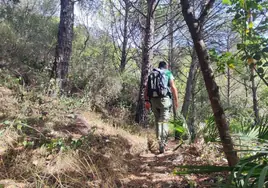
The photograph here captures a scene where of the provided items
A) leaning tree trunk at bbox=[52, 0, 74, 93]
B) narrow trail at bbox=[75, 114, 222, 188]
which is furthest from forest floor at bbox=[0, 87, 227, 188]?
leaning tree trunk at bbox=[52, 0, 74, 93]

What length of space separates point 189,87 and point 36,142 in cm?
587

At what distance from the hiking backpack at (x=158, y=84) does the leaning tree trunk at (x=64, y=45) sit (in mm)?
2366

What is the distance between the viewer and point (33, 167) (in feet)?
9.27

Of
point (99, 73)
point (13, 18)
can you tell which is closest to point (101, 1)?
point (13, 18)

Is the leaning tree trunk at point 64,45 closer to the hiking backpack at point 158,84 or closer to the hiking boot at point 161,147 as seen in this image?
the hiking backpack at point 158,84

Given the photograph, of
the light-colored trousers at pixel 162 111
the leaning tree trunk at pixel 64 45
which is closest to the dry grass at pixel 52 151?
the light-colored trousers at pixel 162 111

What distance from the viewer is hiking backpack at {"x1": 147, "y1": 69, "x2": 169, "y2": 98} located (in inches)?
179

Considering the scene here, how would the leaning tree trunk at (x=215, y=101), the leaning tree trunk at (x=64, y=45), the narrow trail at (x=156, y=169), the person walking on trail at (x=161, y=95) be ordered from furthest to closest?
the leaning tree trunk at (x=64, y=45), the person walking on trail at (x=161, y=95), the narrow trail at (x=156, y=169), the leaning tree trunk at (x=215, y=101)

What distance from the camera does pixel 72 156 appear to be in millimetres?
3084

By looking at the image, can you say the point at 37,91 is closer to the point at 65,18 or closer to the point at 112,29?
the point at 65,18

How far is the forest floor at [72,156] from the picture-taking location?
2775 mm

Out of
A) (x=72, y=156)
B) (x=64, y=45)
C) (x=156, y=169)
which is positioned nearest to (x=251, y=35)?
(x=156, y=169)

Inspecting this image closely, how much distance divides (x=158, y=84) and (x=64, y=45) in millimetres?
2721

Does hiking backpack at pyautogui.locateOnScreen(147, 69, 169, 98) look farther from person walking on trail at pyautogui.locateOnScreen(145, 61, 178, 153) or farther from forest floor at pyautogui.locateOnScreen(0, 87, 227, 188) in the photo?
forest floor at pyautogui.locateOnScreen(0, 87, 227, 188)
